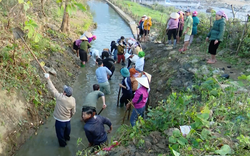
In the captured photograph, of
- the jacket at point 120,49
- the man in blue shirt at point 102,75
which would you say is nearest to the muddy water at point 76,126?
the man in blue shirt at point 102,75

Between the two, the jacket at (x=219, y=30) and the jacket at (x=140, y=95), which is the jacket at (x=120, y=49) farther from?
the jacket at (x=140, y=95)

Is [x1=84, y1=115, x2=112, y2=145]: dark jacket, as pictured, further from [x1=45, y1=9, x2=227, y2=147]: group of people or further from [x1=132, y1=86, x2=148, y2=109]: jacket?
[x1=132, y1=86, x2=148, y2=109]: jacket

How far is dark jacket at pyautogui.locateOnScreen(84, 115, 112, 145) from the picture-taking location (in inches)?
161

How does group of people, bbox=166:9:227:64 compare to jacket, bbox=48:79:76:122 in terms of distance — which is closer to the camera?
jacket, bbox=48:79:76:122

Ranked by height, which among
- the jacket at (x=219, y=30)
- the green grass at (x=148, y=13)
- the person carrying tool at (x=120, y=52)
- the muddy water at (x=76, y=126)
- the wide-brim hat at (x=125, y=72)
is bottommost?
the muddy water at (x=76, y=126)

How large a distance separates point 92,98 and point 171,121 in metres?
2.38

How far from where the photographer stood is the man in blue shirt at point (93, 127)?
159 inches

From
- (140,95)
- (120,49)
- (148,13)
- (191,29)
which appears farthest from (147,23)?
(148,13)

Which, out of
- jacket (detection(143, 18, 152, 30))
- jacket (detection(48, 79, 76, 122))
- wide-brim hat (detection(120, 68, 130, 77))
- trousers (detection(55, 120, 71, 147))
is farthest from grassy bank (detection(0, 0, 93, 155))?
jacket (detection(143, 18, 152, 30))

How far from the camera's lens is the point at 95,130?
162 inches

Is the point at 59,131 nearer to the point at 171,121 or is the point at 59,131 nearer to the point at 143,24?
the point at 171,121

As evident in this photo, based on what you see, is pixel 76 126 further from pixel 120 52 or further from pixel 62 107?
pixel 120 52

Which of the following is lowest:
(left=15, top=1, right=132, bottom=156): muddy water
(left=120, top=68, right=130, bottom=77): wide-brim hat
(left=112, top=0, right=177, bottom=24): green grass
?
(left=15, top=1, right=132, bottom=156): muddy water

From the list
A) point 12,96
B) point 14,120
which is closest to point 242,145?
point 14,120
